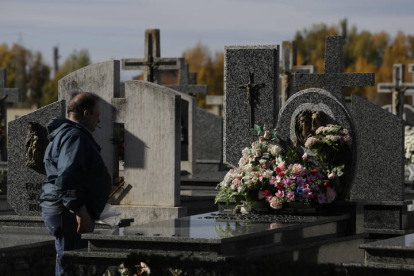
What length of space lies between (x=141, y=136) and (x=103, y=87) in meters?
0.72

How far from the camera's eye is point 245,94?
9.47m

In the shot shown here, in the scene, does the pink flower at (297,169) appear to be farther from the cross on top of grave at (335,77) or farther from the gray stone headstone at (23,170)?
the gray stone headstone at (23,170)

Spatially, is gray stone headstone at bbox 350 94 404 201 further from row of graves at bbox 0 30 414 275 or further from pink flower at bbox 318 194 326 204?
pink flower at bbox 318 194 326 204

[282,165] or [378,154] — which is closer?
[282,165]

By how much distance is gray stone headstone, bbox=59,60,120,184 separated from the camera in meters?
9.88

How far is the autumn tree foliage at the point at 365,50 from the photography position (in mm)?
74081

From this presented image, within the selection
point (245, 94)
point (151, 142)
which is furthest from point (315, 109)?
point (151, 142)

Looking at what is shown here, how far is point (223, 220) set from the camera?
24.7 feet

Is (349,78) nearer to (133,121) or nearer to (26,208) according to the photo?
(133,121)

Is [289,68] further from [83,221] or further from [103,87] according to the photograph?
[83,221]

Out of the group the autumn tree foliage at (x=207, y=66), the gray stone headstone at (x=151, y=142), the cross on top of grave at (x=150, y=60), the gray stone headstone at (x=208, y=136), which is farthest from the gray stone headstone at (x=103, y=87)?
the autumn tree foliage at (x=207, y=66)

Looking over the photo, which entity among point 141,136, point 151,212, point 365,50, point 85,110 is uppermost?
point 365,50

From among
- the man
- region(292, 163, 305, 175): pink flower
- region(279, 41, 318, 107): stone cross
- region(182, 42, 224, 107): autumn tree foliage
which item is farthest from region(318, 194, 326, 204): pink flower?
region(182, 42, 224, 107): autumn tree foliage

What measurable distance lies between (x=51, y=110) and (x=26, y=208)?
1.06 meters
